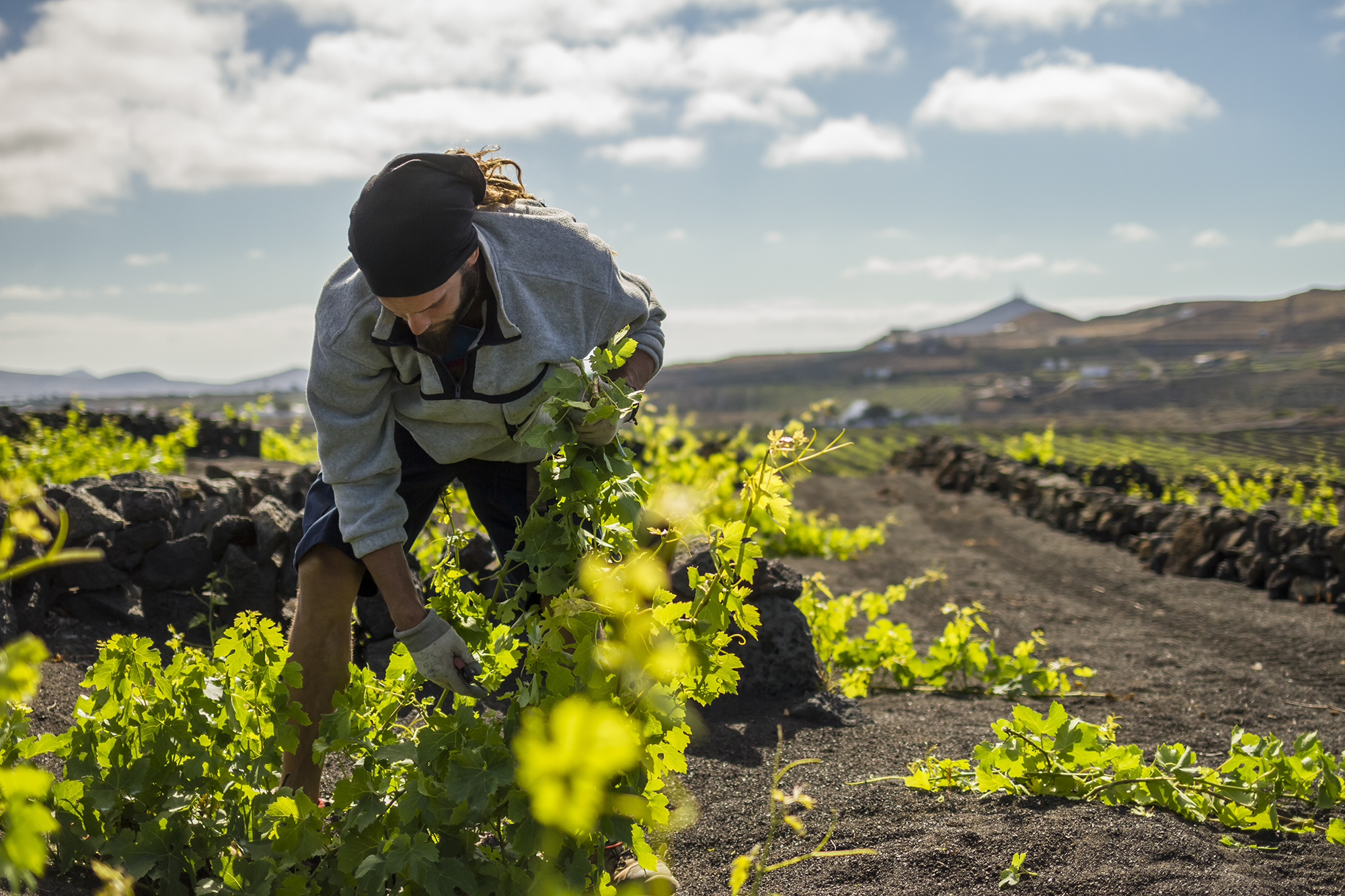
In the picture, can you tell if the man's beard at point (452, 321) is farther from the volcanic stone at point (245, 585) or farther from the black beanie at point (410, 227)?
the volcanic stone at point (245, 585)

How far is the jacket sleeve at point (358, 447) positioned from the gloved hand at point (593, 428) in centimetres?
78

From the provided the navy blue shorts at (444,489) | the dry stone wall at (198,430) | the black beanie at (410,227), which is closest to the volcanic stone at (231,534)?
the navy blue shorts at (444,489)

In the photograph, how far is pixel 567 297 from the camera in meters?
2.28

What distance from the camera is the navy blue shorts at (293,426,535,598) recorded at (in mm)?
2385

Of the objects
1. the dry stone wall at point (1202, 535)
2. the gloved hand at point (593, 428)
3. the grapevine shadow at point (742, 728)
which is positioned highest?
the gloved hand at point (593, 428)

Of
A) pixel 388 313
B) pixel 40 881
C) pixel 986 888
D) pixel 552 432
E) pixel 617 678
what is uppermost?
pixel 388 313

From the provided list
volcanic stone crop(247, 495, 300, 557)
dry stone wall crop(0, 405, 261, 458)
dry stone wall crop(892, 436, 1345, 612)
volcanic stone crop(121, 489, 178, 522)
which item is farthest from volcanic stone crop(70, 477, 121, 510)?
dry stone wall crop(0, 405, 261, 458)

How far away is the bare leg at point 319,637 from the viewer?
223cm

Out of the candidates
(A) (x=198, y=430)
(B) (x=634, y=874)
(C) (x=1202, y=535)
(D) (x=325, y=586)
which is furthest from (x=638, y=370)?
(A) (x=198, y=430)

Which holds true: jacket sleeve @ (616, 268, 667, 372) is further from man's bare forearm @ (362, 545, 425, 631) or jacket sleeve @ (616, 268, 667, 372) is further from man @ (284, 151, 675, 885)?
man's bare forearm @ (362, 545, 425, 631)

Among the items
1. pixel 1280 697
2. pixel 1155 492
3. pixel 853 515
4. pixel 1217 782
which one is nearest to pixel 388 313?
pixel 1217 782

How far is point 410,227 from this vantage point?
1.93 m

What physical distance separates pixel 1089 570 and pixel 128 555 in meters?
7.30

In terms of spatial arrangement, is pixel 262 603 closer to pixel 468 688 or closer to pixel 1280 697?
pixel 468 688
